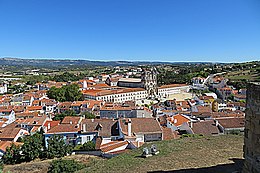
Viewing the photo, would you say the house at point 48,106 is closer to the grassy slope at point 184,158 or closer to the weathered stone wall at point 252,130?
the grassy slope at point 184,158

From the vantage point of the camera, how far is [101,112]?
45469mm

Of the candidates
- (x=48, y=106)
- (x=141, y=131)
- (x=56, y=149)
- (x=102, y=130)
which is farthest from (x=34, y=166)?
(x=48, y=106)

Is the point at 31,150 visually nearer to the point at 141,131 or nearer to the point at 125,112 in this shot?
the point at 141,131

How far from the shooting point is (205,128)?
94.4ft

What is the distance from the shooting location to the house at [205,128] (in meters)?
27.8

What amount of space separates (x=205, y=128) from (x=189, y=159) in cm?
1732

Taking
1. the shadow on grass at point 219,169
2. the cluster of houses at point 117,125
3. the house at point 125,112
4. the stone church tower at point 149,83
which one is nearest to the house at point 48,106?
the cluster of houses at point 117,125

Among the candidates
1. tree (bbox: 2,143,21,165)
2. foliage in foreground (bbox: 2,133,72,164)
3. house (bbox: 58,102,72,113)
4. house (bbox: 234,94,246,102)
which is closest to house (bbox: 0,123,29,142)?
foliage in foreground (bbox: 2,133,72,164)

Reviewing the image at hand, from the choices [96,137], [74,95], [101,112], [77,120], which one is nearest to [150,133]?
[96,137]

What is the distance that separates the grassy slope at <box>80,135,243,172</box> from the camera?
11398 millimetres

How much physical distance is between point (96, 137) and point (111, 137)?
2339mm

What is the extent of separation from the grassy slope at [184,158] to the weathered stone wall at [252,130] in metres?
4.29

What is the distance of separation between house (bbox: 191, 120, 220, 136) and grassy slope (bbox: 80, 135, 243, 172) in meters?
12.1

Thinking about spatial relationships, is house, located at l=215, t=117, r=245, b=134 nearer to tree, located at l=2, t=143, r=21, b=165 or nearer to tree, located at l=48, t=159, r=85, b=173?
tree, located at l=48, t=159, r=85, b=173
